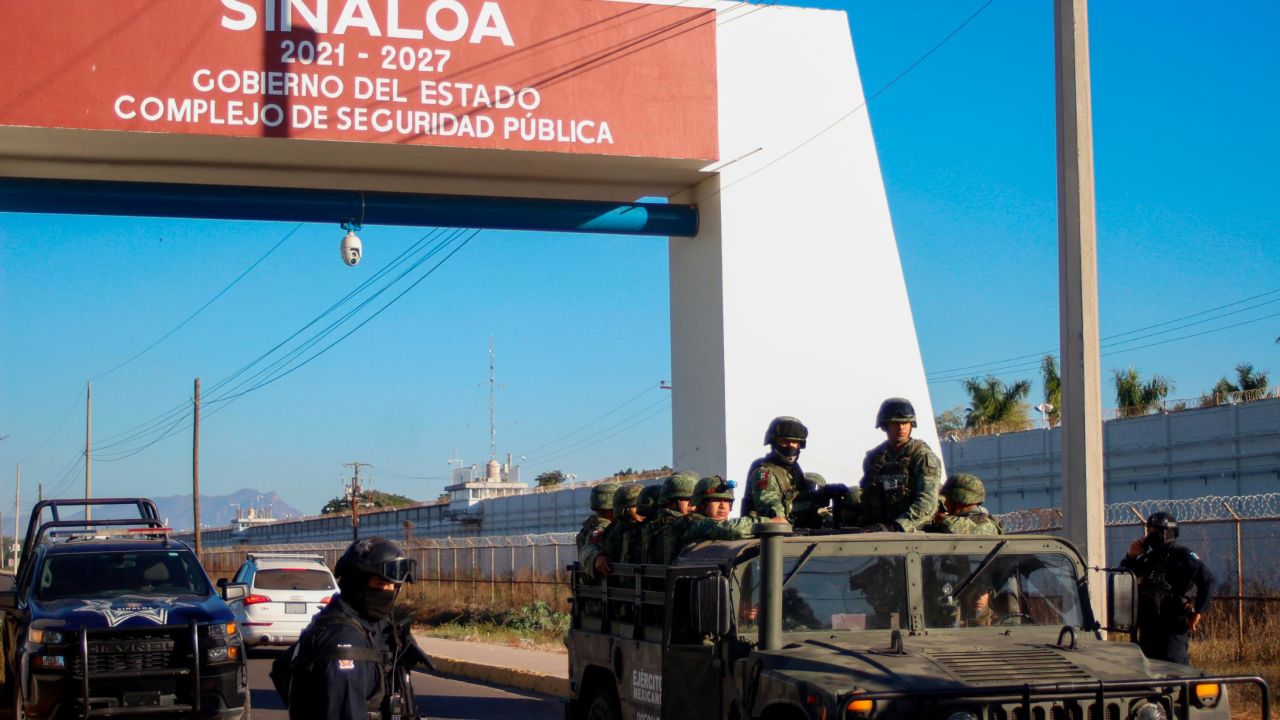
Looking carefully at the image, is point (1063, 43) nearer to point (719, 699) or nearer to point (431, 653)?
point (719, 699)

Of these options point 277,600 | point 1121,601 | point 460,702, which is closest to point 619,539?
point 1121,601

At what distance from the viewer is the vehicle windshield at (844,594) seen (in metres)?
6.70

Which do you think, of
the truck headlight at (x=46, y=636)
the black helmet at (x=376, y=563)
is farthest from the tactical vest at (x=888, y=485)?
the truck headlight at (x=46, y=636)

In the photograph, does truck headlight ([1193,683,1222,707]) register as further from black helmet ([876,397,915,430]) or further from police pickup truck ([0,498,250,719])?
police pickup truck ([0,498,250,719])

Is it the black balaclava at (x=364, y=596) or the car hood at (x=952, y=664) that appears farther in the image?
the car hood at (x=952, y=664)

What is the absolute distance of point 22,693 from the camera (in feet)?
36.6

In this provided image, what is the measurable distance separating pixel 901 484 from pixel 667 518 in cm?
185

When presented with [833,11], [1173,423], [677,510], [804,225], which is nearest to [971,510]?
[677,510]

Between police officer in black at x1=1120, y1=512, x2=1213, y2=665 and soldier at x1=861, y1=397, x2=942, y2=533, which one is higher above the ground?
soldier at x1=861, y1=397, x2=942, y2=533

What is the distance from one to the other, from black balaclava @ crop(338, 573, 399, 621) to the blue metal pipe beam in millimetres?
12793

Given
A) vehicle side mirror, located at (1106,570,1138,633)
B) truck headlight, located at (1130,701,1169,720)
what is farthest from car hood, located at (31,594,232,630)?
truck headlight, located at (1130,701,1169,720)

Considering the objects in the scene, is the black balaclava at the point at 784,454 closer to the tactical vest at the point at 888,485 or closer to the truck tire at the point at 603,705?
the tactical vest at the point at 888,485

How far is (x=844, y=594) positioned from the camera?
674cm

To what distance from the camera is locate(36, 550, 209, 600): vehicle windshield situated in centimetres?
1226
